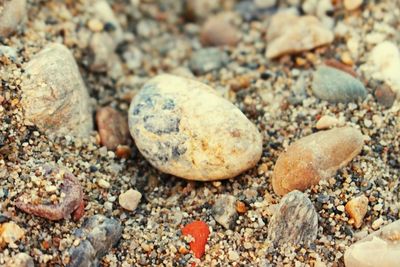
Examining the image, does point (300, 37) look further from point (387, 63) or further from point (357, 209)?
point (357, 209)

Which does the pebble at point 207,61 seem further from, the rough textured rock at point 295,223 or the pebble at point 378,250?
the pebble at point 378,250

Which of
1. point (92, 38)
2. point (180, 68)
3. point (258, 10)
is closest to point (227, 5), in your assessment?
point (258, 10)

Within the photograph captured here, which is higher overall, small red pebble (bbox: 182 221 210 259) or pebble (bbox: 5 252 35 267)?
pebble (bbox: 5 252 35 267)

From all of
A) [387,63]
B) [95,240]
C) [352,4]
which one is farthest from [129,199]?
[352,4]

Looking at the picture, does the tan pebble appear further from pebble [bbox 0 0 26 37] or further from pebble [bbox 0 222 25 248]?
pebble [bbox 0 222 25 248]

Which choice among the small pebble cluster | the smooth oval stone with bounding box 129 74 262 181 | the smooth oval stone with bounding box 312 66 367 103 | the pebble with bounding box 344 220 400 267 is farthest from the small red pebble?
→ the smooth oval stone with bounding box 312 66 367 103

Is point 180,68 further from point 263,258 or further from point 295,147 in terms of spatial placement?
point 263,258

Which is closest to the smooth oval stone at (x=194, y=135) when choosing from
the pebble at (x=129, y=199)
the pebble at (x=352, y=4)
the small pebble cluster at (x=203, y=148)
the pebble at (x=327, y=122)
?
the small pebble cluster at (x=203, y=148)
